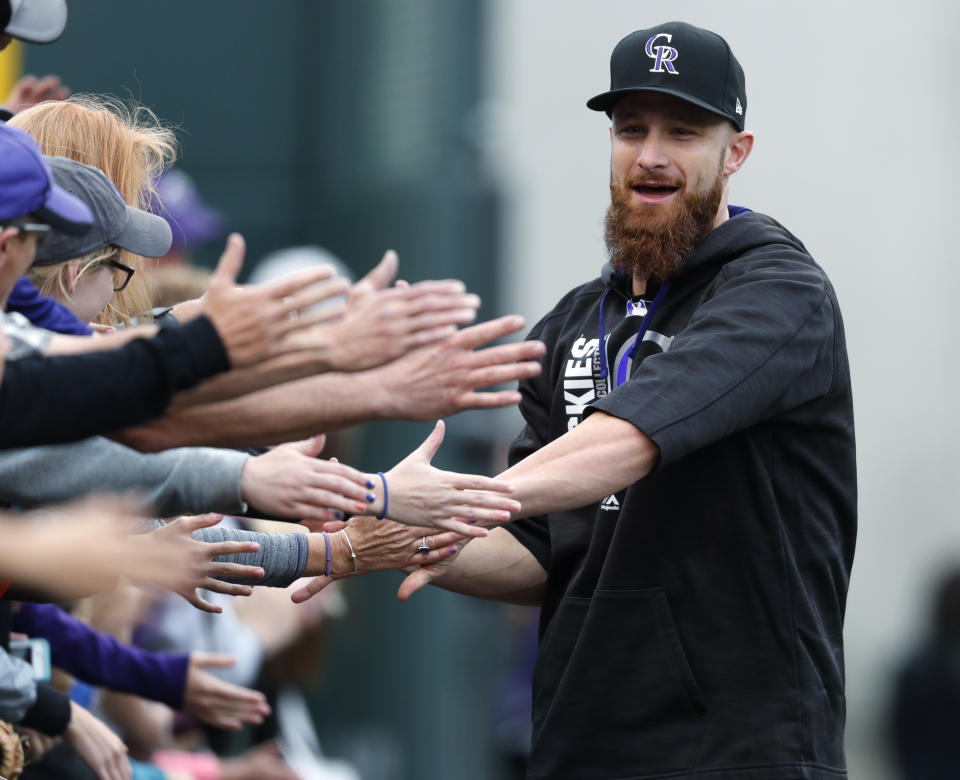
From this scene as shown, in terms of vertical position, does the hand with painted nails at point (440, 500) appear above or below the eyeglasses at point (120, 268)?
below

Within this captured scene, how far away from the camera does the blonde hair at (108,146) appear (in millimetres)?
3793

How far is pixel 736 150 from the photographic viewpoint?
12.9 ft

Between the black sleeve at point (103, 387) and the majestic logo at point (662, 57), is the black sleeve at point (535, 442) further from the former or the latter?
the black sleeve at point (103, 387)

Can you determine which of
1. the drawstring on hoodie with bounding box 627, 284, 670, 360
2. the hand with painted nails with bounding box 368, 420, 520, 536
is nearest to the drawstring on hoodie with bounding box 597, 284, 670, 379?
the drawstring on hoodie with bounding box 627, 284, 670, 360

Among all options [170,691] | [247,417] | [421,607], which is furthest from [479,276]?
[247,417]

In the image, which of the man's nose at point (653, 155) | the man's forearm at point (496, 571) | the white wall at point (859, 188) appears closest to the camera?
the man's nose at point (653, 155)

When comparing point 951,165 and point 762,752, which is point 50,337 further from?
point 951,165

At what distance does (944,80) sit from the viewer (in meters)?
10.1

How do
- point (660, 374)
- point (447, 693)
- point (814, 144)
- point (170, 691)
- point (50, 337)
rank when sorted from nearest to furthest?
point (50, 337), point (660, 374), point (170, 691), point (447, 693), point (814, 144)

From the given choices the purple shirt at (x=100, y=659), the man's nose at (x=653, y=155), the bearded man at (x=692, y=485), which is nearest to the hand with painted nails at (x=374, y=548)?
the bearded man at (x=692, y=485)

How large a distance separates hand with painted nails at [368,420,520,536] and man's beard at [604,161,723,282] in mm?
758

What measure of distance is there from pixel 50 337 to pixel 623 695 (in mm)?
1489

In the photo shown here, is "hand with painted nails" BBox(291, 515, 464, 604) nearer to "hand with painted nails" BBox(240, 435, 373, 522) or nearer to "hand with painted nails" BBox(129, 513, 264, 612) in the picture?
"hand with painted nails" BBox(129, 513, 264, 612)

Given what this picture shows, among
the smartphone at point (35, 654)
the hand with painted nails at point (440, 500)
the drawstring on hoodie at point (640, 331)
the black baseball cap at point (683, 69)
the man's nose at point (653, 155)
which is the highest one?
the black baseball cap at point (683, 69)
